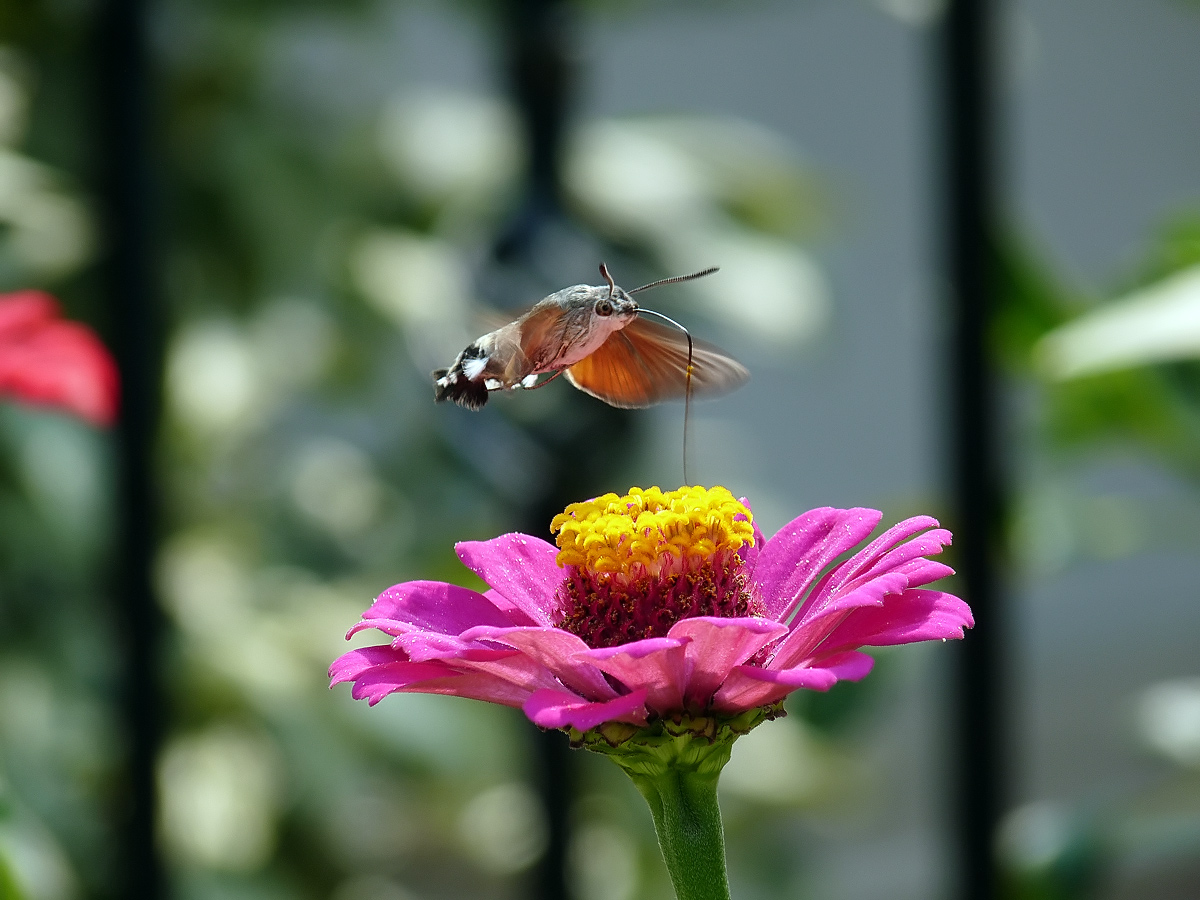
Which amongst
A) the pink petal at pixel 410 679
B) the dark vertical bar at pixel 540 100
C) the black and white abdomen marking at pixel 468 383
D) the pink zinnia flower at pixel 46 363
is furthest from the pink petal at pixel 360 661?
the dark vertical bar at pixel 540 100

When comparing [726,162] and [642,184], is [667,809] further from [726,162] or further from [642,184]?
[726,162]

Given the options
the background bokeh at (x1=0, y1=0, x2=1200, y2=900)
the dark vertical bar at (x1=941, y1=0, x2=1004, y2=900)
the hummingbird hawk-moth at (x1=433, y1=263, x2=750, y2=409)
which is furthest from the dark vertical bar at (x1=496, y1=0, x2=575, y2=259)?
the hummingbird hawk-moth at (x1=433, y1=263, x2=750, y2=409)

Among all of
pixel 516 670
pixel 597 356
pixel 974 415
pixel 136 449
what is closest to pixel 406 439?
pixel 136 449

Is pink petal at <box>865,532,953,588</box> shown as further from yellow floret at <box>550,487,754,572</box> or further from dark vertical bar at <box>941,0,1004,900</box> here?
dark vertical bar at <box>941,0,1004,900</box>

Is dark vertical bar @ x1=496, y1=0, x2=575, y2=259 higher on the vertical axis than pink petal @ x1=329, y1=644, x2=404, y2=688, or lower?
higher

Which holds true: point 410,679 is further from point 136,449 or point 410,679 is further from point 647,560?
point 136,449

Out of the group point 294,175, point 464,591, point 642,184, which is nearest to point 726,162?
point 642,184

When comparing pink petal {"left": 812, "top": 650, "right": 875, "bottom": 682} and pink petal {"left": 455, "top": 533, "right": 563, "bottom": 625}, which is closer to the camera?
pink petal {"left": 812, "top": 650, "right": 875, "bottom": 682}

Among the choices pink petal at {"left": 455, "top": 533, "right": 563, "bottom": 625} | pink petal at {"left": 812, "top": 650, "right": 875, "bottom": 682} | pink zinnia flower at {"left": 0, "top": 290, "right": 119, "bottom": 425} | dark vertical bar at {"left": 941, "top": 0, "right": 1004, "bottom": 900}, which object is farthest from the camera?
dark vertical bar at {"left": 941, "top": 0, "right": 1004, "bottom": 900}
